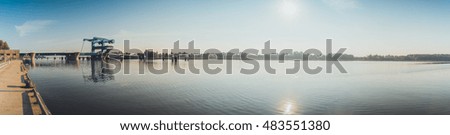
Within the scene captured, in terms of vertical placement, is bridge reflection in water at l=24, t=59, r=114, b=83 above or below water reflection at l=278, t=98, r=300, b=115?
above

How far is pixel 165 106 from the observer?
627 inches

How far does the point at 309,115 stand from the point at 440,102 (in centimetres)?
1023

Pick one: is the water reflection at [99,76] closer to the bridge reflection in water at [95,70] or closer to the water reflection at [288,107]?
the bridge reflection in water at [95,70]

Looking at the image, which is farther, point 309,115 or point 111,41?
point 111,41

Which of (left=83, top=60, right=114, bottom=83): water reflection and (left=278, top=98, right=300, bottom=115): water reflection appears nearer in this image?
(left=278, top=98, right=300, bottom=115): water reflection

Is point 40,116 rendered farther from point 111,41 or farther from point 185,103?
point 111,41

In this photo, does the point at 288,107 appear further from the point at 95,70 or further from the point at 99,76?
the point at 95,70

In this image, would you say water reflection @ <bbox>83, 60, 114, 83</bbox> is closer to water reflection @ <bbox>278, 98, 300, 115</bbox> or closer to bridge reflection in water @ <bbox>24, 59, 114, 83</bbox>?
bridge reflection in water @ <bbox>24, 59, 114, 83</bbox>

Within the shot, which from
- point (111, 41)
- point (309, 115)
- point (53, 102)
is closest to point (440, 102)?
point (309, 115)

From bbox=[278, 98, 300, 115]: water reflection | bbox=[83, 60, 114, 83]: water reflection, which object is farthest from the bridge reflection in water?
bbox=[278, 98, 300, 115]: water reflection

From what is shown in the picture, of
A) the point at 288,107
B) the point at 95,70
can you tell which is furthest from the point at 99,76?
the point at 288,107

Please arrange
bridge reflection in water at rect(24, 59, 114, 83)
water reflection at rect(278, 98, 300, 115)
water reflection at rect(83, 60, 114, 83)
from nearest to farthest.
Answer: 1. water reflection at rect(278, 98, 300, 115)
2. water reflection at rect(83, 60, 114, 83)
3. bridge reflection in water at rect(24, 59, 114, 83)

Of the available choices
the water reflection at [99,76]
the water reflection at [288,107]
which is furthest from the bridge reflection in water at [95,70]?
the water reflection at [288,107]

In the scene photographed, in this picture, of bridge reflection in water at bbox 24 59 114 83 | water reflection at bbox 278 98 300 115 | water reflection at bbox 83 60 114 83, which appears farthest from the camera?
bridge reflection in water at bbox 24 59 114 83
